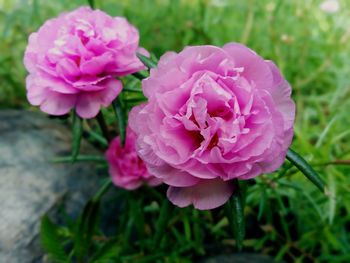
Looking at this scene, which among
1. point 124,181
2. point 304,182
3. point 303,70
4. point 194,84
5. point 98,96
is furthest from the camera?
point 303,70

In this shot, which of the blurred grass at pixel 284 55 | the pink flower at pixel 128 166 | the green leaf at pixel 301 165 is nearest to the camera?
the green leaf at pixel 301 165

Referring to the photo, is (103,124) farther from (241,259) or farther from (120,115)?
(241,259)

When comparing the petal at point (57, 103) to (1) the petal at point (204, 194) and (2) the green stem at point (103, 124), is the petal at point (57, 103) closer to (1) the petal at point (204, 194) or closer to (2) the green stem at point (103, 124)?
(2) the green stem at point (103, 124)

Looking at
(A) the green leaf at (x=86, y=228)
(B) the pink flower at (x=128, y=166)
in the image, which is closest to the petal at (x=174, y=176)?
(B) the pink flower at (x=128, y=166)

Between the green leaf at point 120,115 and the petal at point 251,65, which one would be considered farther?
the green leaf at point 120,115

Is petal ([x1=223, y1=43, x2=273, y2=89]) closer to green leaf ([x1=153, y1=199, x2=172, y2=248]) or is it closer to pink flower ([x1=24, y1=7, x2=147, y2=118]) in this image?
pink flower ([x1=24, y1=7, x2=147, y2=118])

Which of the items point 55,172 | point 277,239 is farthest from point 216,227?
→ point 55,172

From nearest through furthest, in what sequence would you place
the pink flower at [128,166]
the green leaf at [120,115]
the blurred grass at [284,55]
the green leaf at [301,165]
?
the green leaf at [301,165] < the green leaf at [120,115] < the pink flower at [128,166] < the blurred grass at [284,55]

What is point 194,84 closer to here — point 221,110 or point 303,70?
point 221,110
